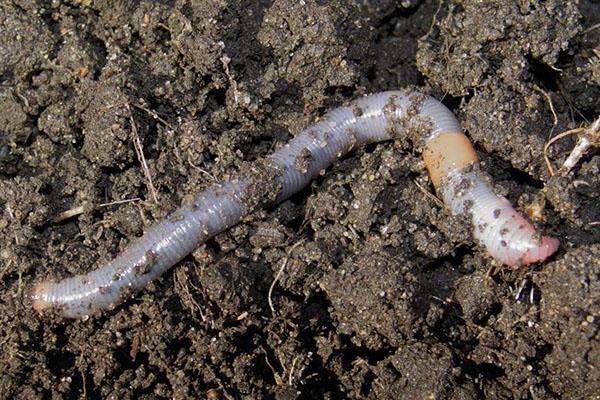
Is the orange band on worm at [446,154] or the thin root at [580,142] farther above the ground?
the thin root at [580,142]

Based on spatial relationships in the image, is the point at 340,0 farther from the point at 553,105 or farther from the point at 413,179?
the point at 553,105

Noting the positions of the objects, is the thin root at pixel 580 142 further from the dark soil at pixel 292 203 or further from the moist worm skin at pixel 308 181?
the moist worm skin at pixel 308 181

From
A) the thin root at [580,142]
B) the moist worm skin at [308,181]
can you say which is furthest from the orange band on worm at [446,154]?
the thin root at [580,142]

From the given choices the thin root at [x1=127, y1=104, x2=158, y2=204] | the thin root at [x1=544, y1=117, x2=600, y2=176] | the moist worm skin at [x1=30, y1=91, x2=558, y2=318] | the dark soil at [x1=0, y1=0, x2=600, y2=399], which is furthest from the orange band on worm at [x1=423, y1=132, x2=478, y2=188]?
the thin root at [x1=127, y1=104, x2=158, y2=204]

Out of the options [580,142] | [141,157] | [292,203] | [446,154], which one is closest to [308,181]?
[292,203]

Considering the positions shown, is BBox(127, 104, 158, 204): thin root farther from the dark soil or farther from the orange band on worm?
the orange band on worm

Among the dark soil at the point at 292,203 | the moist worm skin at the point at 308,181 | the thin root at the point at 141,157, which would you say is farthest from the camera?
the thin root at the point at 141,157

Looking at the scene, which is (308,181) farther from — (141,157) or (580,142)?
(580,142)
